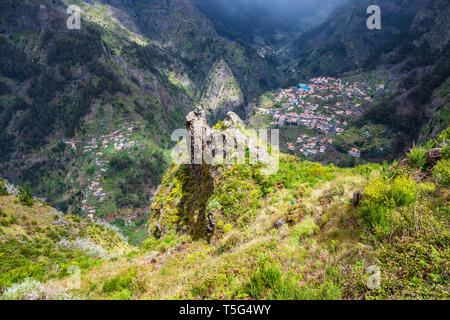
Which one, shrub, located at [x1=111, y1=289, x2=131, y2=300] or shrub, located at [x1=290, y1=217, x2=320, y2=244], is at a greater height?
shrub, located at [x1=290, y1=217, x2=320, y2=244]

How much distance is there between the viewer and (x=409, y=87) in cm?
9769

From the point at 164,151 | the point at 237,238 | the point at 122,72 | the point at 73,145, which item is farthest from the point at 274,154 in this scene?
the point at 122,72

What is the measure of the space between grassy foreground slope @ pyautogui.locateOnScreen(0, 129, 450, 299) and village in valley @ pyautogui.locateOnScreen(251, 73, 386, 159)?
91121mm

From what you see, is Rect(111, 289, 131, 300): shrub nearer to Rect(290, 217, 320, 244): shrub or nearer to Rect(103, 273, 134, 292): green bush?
Rect(103, 273, 134, 292): green bush

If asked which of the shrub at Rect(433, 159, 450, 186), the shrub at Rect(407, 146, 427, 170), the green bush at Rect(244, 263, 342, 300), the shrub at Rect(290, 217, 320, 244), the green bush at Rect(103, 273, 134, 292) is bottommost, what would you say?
the green bush at Rect(103, 273, 134, 292)

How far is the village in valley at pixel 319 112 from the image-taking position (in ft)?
334

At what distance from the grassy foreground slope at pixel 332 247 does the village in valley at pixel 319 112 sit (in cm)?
9112

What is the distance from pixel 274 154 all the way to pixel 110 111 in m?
136

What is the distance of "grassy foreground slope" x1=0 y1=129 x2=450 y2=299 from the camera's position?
3.24 m

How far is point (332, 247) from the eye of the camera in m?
4.49

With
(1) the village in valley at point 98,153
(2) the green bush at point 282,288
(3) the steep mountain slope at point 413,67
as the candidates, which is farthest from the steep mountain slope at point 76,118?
(3) the steep mountain slope at point 413,67

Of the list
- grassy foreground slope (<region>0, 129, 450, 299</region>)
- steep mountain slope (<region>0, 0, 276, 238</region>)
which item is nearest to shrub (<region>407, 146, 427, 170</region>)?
grassy foreground slope (<region>0, 129, 450, 299</region>)

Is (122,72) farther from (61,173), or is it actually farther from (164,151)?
(61,173)
